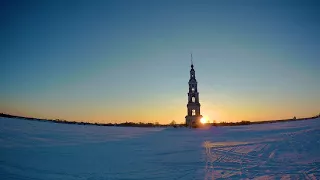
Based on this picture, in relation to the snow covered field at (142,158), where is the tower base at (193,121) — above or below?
above

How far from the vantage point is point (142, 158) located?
13.1 m

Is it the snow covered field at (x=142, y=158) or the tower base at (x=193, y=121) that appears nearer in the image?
the snow covered field at (x=142, y=158)

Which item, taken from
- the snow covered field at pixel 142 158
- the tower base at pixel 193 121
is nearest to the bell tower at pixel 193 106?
the tower base at pixel 193 121

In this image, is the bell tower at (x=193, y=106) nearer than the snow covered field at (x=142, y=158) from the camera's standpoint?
No

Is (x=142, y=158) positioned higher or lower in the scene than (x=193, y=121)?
lower

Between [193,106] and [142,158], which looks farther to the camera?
[193,106]

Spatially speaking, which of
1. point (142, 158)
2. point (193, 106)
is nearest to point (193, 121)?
point (193, 106)

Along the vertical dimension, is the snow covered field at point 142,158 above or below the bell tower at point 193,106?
below

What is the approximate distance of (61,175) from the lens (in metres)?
9.97

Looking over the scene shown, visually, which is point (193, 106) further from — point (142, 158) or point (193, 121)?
point (142, 158)

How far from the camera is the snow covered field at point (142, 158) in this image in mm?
10093

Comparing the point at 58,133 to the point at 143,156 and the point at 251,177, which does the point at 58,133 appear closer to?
the point at 143,156

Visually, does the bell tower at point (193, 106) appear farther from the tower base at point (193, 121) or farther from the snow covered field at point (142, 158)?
the snow covered field at point (142, 158)

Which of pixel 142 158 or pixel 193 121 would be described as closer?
pixel 142 158
